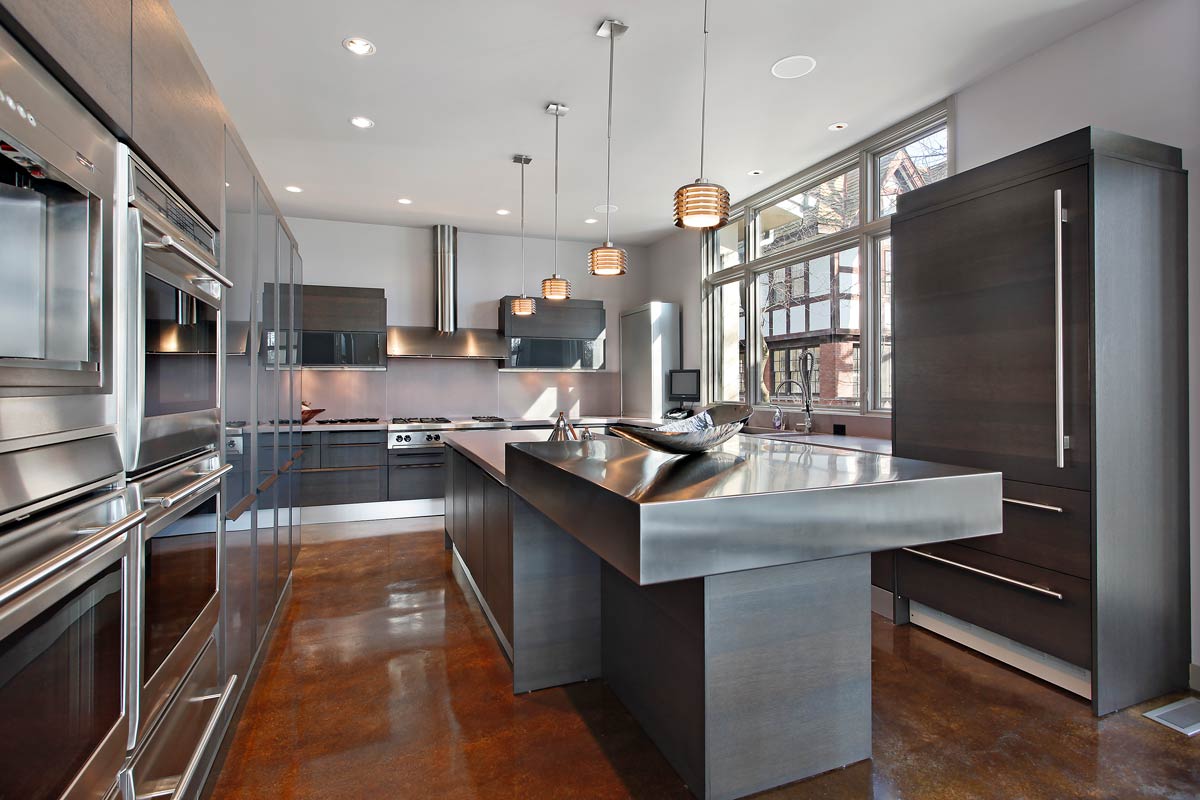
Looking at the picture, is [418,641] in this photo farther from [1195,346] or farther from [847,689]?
[1195,346]

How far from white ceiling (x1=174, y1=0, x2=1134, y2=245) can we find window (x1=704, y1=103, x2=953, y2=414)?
0.28 m

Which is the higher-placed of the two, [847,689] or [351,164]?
[351,164]

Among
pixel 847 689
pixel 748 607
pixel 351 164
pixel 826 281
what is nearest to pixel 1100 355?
pixel 847 689

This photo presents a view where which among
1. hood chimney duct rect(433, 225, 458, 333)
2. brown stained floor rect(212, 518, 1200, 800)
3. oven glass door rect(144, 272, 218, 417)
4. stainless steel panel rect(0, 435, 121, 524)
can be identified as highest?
hood chimney duct rect(433, 225, 458, 333)

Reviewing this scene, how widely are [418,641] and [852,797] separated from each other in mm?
1972

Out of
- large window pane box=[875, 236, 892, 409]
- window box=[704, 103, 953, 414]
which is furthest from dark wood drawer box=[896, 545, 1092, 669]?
large window pane box=[875, 236, 892, 409]

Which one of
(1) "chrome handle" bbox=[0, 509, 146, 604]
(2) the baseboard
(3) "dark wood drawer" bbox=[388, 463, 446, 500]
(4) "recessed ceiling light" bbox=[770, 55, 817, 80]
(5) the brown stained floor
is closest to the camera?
(1) "chrome handle" bbox=[0, 509, 146, 604]

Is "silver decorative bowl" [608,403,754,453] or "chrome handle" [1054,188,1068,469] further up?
"chrome handle" [1054,188,1068,469]

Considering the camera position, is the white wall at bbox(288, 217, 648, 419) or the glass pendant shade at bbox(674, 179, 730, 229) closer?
the glass pendant shade at bbox(674, 179, 730, 229)

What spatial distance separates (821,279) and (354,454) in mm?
4331

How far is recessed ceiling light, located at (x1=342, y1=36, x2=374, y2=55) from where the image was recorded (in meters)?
2.90

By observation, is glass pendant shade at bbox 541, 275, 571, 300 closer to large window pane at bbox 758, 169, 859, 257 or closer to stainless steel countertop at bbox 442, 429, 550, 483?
stainless steel countertop at bbox 442, 429, 550, 483

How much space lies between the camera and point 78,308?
1052 mm

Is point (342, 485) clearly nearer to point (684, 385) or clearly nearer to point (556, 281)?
point (556, 281)
